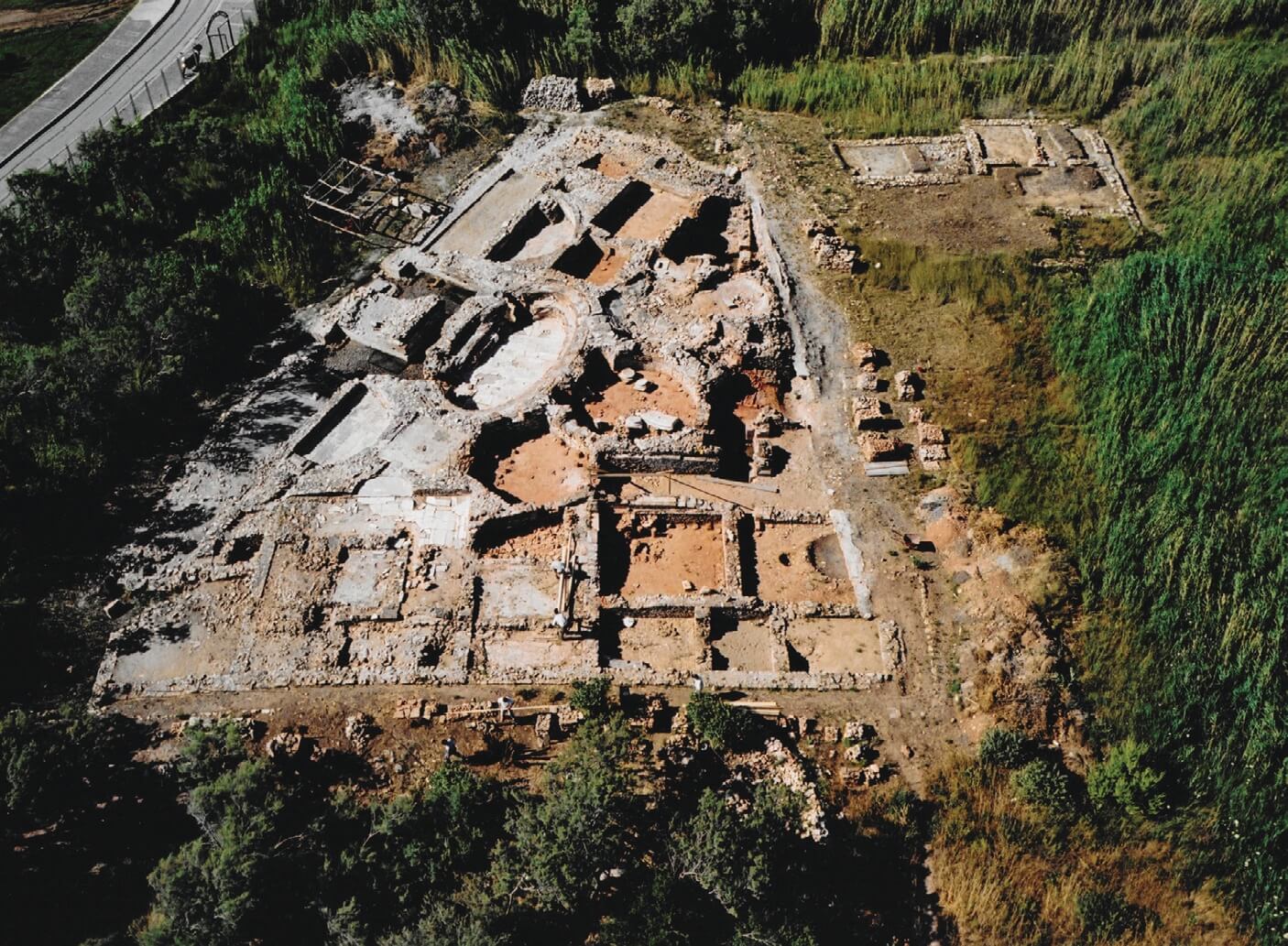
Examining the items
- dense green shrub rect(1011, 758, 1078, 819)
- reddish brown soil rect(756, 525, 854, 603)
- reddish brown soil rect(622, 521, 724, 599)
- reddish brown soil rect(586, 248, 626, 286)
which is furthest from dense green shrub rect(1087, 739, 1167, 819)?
reddish brown soil rect(586, 248, 626, 286)

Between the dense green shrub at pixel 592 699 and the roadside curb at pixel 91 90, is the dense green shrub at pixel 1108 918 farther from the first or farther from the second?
the roadside curb at pixel 91 90

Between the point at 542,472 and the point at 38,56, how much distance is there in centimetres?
3411

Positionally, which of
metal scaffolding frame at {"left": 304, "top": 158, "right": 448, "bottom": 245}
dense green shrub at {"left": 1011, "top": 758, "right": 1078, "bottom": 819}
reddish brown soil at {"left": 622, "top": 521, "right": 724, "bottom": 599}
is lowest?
dense green shrub at {"left": 1011, "top": 758, "right": 1078, "bottom": 819}

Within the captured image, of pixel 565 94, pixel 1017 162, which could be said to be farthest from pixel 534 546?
pixel 1017 162

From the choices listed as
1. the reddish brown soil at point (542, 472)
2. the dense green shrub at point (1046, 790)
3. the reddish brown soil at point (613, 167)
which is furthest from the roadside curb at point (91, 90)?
the dense green shrub at point (1046, 790)

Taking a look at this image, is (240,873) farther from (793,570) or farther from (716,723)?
(793,570)

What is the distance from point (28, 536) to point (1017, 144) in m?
34.6

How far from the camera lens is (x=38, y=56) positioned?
44.0m

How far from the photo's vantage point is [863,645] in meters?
23.7

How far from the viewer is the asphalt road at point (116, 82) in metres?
38.8

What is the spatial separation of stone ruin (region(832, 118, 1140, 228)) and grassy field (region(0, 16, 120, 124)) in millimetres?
32666

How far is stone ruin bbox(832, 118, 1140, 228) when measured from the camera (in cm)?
3559

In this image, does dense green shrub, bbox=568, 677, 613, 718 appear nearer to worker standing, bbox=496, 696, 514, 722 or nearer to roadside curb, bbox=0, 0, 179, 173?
worker standing, bbox=496, 696, 514, 722

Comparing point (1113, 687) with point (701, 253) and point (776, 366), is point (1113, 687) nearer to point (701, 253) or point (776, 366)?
point (776, 366)
